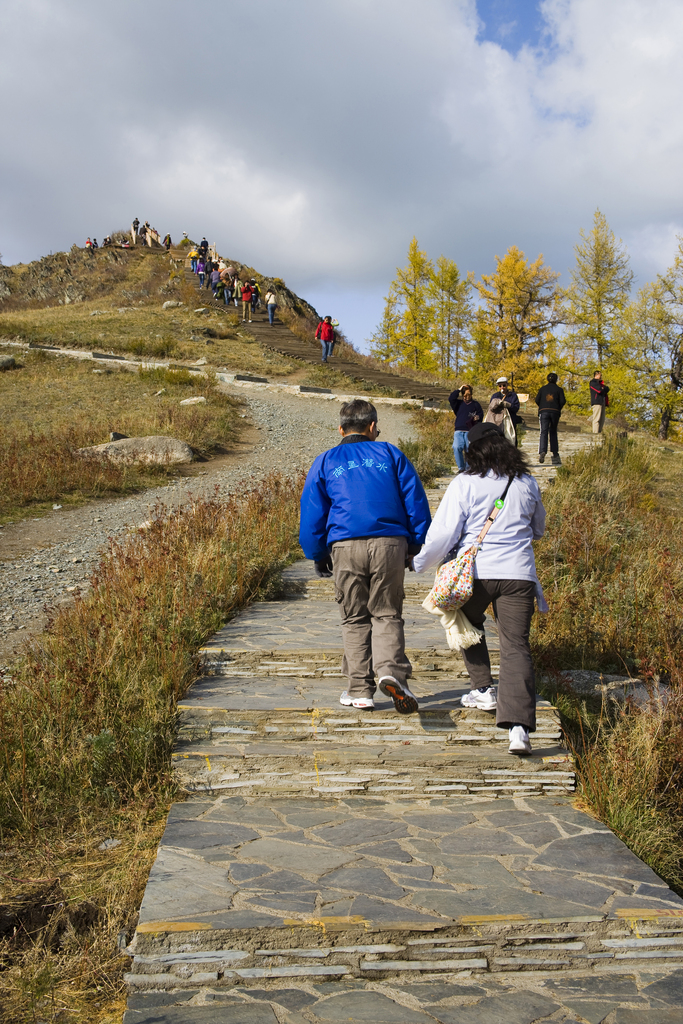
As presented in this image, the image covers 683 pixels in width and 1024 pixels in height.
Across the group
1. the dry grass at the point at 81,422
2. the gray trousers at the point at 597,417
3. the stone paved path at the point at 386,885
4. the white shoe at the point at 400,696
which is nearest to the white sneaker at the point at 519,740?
the stone paved path at the point at 386,885

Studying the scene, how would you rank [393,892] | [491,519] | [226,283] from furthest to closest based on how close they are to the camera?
1. [226,283]
2. [491,519]
3. [393,892]

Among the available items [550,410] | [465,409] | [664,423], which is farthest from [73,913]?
[664,423]

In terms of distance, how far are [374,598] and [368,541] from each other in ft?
1.08

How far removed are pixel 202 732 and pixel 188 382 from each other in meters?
18.3

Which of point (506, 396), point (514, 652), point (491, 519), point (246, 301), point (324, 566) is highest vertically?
point (246, 301)

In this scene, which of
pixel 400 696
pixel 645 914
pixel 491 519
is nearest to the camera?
pixel 645 914

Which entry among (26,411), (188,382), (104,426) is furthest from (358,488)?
(188,382)

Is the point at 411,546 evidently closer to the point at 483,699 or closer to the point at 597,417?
the point at 483,699

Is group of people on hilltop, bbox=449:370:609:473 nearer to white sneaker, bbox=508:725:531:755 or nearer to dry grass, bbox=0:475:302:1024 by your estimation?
dry grass, bbox=0:475:302:1024

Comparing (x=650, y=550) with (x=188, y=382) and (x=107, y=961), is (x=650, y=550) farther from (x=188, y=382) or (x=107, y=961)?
(x=188, y=382)

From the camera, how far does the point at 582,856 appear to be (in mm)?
3377

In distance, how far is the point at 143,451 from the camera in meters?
14.3

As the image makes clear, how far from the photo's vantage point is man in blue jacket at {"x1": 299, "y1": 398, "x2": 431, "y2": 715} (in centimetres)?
412

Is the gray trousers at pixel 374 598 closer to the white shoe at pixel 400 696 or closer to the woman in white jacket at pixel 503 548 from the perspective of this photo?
the white shoe at pixel 400 696
